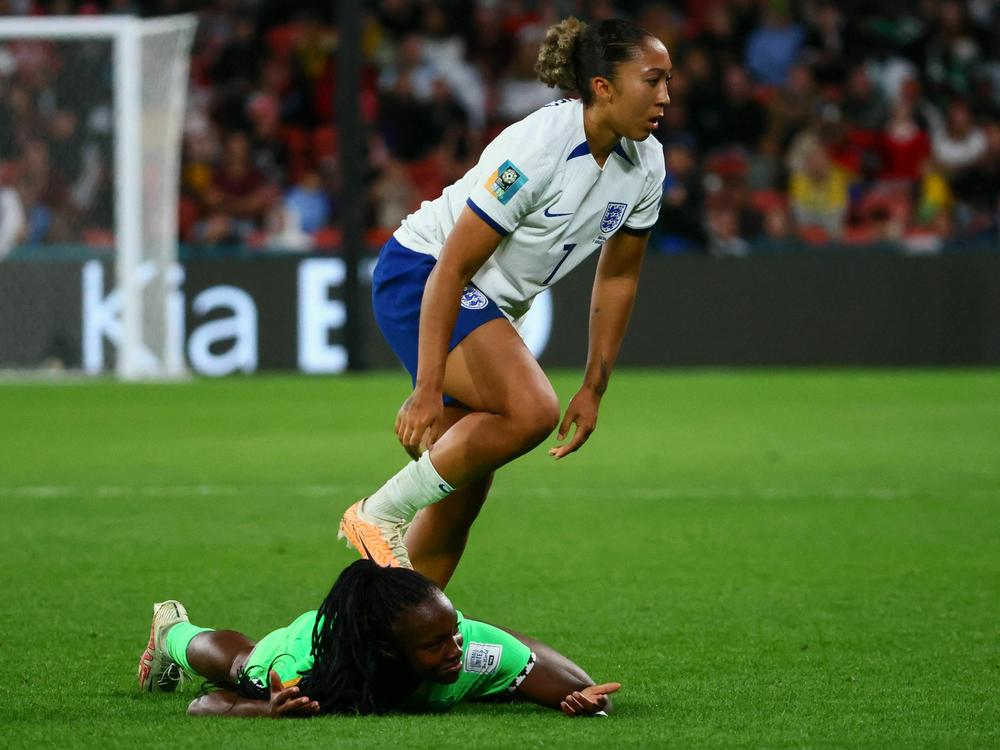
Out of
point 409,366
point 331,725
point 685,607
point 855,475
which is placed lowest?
point 855,475

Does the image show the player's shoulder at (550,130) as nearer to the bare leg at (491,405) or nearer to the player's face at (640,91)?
the player's face at (640,91)

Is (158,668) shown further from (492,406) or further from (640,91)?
(640,91)

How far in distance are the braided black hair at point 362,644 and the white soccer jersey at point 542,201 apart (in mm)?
1046

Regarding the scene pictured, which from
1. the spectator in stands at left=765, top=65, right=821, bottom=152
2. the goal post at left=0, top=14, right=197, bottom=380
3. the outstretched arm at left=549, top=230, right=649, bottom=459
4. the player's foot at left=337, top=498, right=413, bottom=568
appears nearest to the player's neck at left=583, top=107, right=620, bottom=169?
the outstretched arm at left=549, top=230, right=649, bottom=459

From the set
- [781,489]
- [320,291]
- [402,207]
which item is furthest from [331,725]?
[402,207]

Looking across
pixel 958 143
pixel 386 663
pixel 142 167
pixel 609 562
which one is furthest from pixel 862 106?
pixel 386 663

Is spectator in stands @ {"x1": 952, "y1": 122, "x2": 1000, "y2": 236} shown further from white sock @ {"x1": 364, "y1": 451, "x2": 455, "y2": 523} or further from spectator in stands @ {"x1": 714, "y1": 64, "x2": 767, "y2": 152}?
white sock @ {"x1": 364, "y1": 451, "x2": 455, "y2": 523}

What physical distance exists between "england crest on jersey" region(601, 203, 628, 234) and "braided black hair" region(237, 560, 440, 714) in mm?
1282

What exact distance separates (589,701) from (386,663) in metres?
0.49

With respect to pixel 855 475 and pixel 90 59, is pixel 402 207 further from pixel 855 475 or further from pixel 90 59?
pixel 855 475

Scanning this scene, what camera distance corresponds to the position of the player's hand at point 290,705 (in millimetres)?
3971

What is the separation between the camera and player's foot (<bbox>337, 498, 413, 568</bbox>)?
459 cm

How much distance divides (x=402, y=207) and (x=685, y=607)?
11.6m

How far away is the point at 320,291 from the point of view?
1560cm
